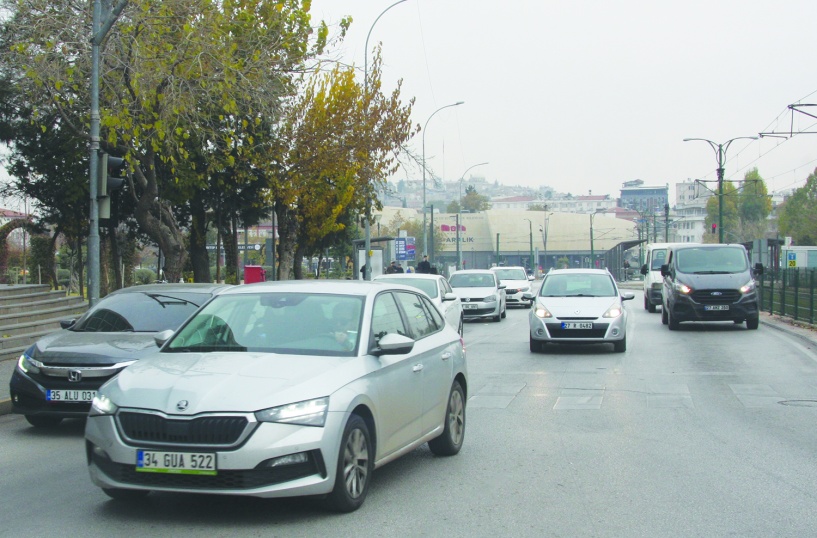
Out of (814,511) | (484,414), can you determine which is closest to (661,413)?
(484,414)

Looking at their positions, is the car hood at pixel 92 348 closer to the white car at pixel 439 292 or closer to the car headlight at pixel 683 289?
the white car at pixel 439 292

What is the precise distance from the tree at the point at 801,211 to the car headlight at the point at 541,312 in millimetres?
98474

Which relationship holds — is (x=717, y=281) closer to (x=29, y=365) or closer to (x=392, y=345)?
(x=29, y=365)

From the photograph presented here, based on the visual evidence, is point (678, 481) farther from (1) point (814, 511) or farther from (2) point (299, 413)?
(2) point (299, 413)

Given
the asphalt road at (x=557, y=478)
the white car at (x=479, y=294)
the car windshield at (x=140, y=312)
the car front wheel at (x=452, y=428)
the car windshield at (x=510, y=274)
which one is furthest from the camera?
the car windshield at (x=510, y=274)

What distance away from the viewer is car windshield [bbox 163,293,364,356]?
6.71m

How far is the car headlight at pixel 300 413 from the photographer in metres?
5.67

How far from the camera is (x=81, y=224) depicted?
31406 mm

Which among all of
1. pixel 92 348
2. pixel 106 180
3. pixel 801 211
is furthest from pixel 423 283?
pixel 801 211

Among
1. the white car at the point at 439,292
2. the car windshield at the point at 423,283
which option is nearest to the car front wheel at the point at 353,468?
the white car at the point at 439,292

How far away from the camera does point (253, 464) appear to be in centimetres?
558

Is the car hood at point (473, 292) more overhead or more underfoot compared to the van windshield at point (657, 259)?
more underfoot

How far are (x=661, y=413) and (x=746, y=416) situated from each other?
35.8 inches

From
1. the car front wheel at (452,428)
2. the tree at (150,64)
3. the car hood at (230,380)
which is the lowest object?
the car front wheel at (452,428)
